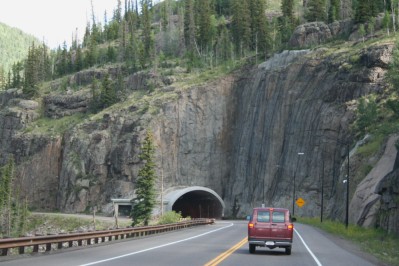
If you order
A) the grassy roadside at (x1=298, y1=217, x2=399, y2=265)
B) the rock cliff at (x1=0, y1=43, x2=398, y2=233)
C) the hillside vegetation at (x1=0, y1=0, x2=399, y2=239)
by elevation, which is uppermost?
the hillside vegetation at (x1=0, y1=0, x2=399, y2=239)

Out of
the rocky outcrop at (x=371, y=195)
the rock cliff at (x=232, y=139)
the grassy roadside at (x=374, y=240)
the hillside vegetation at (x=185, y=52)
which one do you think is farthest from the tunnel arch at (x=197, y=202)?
the grassy roadside at (x=374, y=240)

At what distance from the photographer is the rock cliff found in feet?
258

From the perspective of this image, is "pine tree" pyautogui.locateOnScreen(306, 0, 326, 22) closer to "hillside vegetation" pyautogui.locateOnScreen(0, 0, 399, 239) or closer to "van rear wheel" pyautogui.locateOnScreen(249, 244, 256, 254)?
"hillside vegetation" pyautogui.locateOnScreen(0, 0, 399, 239)

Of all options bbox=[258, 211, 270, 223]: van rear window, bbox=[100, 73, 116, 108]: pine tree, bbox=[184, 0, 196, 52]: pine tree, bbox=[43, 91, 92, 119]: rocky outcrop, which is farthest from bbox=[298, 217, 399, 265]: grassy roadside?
bbox=[184, 0, 196, 52]: pine tree

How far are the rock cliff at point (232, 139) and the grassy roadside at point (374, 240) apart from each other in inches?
1272

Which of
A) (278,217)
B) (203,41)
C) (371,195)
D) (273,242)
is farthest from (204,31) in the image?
(273,242)

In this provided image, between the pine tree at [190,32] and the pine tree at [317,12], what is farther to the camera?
the pine tree at [190,32]

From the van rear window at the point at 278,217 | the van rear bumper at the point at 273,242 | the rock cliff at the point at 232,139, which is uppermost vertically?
the rock cliff at the point at 232,139

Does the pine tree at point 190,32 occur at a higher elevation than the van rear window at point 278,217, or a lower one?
higher

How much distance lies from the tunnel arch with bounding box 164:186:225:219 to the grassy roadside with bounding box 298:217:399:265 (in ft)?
121

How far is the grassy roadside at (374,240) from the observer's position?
77.3 ft

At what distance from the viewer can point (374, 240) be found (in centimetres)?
3275

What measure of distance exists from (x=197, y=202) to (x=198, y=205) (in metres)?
0.78

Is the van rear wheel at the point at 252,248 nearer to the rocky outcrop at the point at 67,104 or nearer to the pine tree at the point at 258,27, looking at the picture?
the pine tree at the point at 258,27
